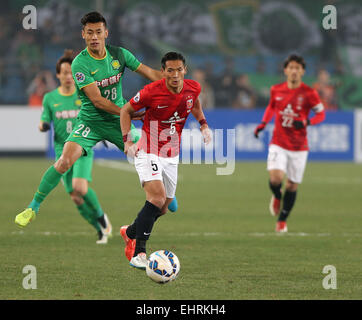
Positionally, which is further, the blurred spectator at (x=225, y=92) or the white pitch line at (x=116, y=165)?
the blurred spectator at (x=225, y=92)

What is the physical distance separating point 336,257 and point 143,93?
272cm

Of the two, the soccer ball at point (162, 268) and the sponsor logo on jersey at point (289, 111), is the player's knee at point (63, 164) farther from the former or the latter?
the sponsor logo on jersey at point (289, 111)

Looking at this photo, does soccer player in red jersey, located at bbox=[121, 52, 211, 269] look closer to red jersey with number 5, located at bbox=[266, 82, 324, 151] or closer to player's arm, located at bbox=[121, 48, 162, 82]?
player's arm, located at bbox=[121, 48, 162, 82]

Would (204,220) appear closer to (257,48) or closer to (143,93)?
(143,93)

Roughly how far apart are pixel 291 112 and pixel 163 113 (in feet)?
12.6

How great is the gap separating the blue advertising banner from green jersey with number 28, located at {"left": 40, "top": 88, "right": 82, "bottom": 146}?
11691 mm

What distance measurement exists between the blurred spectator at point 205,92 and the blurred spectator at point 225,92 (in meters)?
0.21

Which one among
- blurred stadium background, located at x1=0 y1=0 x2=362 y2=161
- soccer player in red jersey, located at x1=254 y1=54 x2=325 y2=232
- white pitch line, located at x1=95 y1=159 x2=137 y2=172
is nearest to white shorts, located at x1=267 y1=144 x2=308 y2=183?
soccer player in red jersey, located at x1=254 y1=54 x2=325 y2=232

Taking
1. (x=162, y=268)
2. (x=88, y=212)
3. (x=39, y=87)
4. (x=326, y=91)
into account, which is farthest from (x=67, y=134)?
(x=326, y=91)

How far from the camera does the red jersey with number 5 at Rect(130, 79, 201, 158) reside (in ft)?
24.5

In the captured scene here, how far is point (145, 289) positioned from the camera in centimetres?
671

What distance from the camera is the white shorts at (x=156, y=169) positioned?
7.52 metres

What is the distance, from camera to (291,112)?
36.1 ft

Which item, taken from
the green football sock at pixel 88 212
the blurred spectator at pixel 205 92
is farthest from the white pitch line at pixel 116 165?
the green football sock at pixel 88 212
